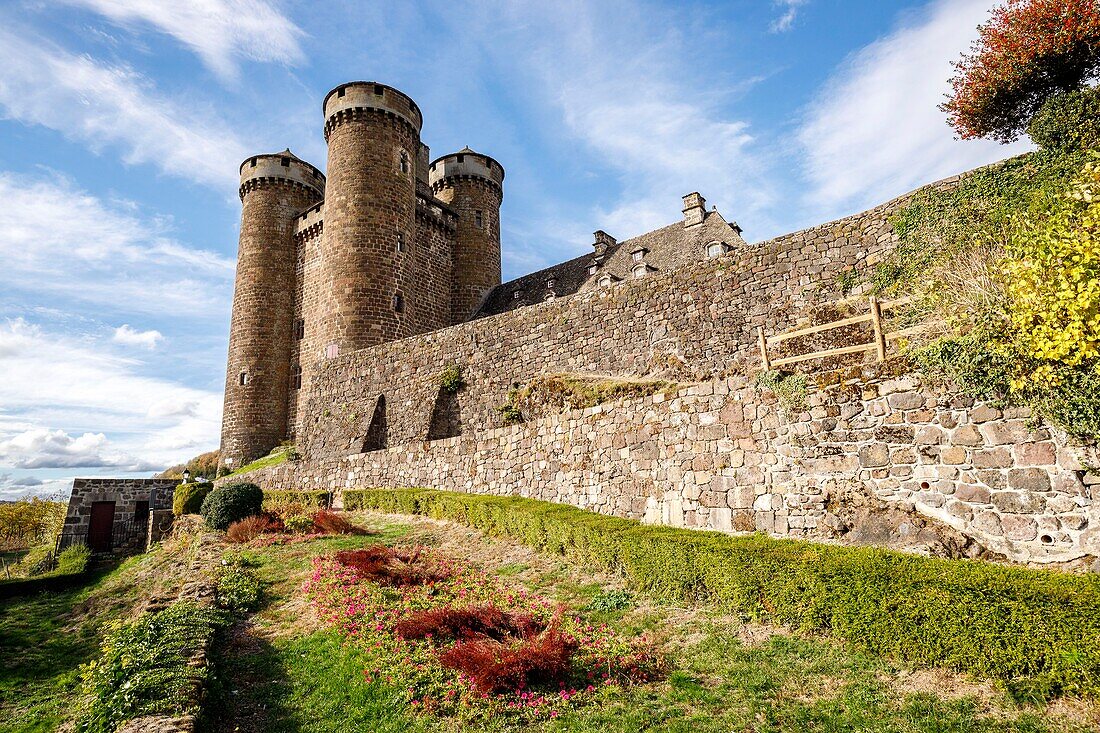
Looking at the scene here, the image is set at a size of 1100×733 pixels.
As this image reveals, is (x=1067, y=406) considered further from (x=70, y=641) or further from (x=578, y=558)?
(x=70, y=641)

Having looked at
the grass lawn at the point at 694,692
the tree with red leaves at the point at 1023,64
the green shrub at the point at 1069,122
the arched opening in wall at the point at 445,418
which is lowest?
the grass lawn at the point at 694,692

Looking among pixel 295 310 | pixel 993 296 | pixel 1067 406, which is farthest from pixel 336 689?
pixel 295 310

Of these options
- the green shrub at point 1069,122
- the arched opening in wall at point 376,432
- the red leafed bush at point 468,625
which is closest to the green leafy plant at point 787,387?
the red leafed bush at point 468,625

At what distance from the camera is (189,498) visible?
23828 mm

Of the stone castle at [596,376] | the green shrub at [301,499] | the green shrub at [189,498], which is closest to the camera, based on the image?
the stone castle at [596,376]

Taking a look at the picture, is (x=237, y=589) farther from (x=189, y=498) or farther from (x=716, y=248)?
(x=716, y=248)

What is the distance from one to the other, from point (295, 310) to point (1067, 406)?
36.0 m

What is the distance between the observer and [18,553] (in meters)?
32.7

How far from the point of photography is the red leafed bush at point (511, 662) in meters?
5.70

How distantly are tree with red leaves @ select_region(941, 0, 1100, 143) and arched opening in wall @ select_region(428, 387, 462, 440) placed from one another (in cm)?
1713

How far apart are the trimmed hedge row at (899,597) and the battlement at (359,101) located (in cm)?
2885

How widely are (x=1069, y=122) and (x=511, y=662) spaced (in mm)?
14076

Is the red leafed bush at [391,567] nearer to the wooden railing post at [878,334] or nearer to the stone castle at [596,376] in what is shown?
the stone castle at [596,376]

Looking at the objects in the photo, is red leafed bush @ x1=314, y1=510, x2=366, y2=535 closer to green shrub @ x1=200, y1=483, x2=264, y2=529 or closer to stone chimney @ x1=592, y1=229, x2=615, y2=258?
green shrub @ x1=200, y1=483, x2=264, y2=529
